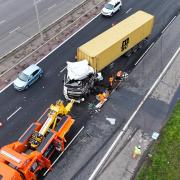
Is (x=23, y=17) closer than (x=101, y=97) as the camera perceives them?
No

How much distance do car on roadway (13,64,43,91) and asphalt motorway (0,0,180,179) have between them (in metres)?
0.61

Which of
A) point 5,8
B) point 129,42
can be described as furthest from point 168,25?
point 5,8

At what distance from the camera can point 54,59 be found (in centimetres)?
3700

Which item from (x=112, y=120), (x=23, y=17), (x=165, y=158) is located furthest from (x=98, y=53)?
(x=23, y=17)

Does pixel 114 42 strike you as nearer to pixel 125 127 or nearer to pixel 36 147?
pixel 125 127

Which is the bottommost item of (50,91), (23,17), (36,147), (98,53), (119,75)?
(50,91)

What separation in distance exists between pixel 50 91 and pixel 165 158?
1313 centimetres

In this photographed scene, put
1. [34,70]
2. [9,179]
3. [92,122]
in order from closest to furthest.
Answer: [9,179]
[92,122]
[34,70]

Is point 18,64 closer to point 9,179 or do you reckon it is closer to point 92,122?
point 92,122

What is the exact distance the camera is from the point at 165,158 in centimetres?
2752

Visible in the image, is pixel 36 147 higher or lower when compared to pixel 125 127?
higher

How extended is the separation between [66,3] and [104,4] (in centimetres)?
510

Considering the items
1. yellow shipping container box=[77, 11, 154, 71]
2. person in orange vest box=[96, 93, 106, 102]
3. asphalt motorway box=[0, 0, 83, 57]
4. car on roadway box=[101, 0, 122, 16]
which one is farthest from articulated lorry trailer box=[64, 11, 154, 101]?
asphalt motorway box=[0, 0, 83, 57]

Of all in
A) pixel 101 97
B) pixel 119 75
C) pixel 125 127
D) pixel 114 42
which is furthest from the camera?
pixel 119 75
